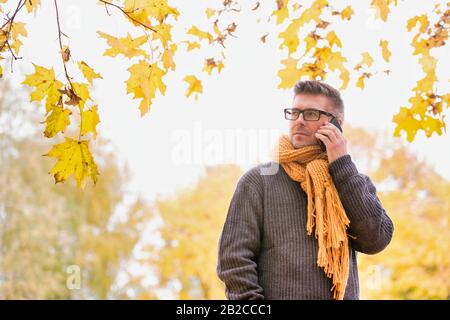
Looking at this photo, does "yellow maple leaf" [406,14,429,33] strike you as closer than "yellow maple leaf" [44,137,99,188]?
No

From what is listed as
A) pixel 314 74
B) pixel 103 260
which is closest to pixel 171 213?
pixel 103 260

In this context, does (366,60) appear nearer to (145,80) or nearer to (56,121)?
(145,80)

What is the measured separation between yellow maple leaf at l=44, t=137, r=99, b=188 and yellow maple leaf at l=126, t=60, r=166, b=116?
1.20 feet

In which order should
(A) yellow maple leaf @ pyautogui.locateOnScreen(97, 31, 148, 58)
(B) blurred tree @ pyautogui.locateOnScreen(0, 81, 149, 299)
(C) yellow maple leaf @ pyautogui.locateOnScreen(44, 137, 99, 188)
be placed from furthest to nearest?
(B) blurred tree @ pyautogui.locateOnScreen(0, 81, 149, 299), (A) yellow maple leaf @ pyautogui.locateOnScreen(97, 31, 148, 58), (C) yellow maple leaf @ pyautogui.locateOnScreen(44, 137, 99, 188)

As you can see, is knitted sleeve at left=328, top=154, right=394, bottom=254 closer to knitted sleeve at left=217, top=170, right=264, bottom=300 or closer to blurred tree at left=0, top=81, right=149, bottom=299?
knitted sleeve at left=217, top=170, right=264, bottom=300

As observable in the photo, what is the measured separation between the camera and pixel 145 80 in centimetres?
239

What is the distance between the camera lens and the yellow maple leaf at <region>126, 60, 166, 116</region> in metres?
2.36

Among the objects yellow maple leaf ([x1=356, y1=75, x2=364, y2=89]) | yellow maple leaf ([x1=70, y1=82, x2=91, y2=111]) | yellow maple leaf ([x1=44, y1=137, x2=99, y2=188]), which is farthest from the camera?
yellow maple leaf ([x1=356, y1=75, x2=364, y2=89])

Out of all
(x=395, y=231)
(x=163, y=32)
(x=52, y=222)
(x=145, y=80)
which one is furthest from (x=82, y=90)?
(x=52, y=222)

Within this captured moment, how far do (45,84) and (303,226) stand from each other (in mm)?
1131

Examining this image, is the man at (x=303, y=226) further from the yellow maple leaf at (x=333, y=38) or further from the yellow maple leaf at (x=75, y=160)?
the yellow maple leaf at (x=333, y=38)

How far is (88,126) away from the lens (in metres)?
2.17

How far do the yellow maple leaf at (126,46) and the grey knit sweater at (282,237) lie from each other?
68 cm

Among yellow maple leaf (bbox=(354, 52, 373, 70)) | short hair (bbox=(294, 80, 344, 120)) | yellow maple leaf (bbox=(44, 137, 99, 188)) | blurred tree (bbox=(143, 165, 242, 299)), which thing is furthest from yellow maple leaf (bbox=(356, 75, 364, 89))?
blurred tree (bbox=(143, 165, 242, 299))
